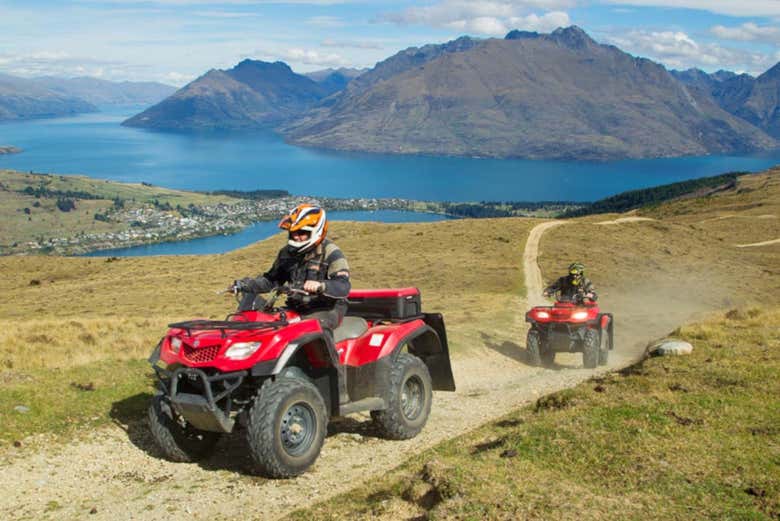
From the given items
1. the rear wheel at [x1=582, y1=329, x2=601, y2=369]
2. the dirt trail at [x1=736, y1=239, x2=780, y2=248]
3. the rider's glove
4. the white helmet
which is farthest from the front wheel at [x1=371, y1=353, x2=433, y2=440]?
the dirt trail at [x1=736, y1=239, x2=780, y2=248]

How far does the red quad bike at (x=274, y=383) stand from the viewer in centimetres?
808

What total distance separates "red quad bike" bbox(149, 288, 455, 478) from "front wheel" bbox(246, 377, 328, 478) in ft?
0.04

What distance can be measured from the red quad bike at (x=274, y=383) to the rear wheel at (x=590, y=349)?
31.4 feet

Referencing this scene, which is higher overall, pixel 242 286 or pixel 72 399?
pixel 242 286

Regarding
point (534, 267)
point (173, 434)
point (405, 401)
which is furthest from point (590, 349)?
point (534, 267)

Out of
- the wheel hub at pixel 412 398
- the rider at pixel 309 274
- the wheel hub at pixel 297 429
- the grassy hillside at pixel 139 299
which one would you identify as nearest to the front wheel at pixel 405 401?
the wheel hub at pixel 412 398

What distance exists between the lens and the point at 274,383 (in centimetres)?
833

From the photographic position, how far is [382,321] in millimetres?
10875

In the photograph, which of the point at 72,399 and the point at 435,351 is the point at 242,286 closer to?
the point at 435,351

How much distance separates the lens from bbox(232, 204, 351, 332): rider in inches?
371

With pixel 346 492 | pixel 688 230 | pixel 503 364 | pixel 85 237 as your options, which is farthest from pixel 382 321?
pixel 85 237

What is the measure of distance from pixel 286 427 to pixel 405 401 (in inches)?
104

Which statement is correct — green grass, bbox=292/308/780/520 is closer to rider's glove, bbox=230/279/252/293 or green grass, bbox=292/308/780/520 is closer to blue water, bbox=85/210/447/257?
rider's glove, bbox=230/279/252/293

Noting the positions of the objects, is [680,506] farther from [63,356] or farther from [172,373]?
[63,356]
